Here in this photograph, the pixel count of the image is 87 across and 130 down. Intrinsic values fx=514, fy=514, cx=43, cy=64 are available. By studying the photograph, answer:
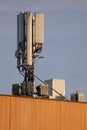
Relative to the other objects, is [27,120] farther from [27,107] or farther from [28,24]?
[28,24]

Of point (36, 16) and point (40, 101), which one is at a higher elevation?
point (36, 16)

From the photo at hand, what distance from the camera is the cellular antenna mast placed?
39.3 meters

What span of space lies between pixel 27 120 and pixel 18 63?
9.56m

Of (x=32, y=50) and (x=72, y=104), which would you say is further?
(x=32, y=50)

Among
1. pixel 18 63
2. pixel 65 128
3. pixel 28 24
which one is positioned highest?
pixel 28 24

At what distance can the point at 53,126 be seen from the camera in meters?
33.3

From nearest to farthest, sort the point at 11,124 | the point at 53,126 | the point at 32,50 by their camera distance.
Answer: the point at 11,124, the point at 53,126, the point at 32,50

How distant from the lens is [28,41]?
3938 centimetres

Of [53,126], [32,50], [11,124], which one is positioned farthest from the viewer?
[32,50]

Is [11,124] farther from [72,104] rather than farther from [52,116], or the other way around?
[72,104]

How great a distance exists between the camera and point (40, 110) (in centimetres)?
3266

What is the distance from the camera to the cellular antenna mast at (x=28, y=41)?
3934 centimetres

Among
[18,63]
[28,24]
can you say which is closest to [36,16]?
[28,24]

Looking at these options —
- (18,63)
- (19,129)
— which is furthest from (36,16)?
(19,129)
